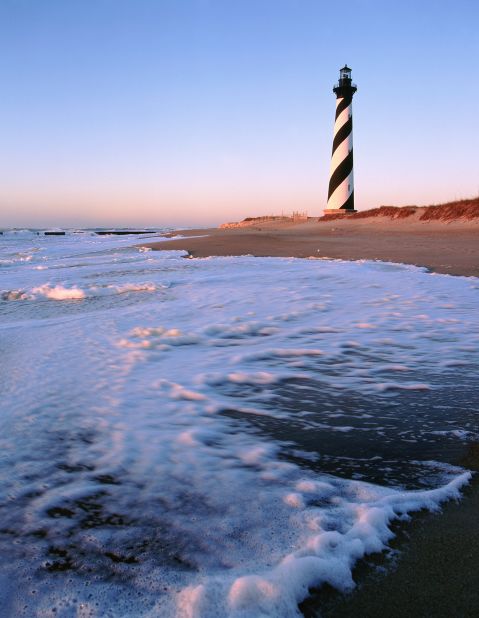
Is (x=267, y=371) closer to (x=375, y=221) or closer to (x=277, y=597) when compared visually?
(x=277, y=597)

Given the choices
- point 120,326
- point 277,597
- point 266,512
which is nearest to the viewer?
point 277,597

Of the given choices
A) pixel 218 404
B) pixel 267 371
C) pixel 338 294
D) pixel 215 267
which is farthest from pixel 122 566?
pixel 215 267

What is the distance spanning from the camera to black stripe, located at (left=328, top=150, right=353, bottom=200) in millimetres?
24656

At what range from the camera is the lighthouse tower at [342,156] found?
24.7 m

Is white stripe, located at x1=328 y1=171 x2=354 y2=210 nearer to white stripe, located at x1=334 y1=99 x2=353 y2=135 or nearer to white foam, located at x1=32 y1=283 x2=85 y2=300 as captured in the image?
white stripe, located at x1=334 y1=99 x2=353 y2=135

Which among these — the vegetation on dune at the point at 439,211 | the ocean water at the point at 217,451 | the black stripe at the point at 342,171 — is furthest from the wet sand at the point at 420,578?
the black stripe at the point at 342,171

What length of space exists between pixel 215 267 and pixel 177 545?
537 cm

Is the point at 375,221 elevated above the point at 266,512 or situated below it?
above

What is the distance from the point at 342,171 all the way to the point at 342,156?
2.60 ft

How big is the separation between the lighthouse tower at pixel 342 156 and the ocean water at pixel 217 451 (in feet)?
75.1

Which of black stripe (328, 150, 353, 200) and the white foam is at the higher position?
black stripe (328, 150, 353, 200)

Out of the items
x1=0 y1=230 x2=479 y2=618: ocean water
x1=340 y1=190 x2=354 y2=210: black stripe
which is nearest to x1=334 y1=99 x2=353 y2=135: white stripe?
x1=340 y1=190 x2=354 y2=210: black stripe

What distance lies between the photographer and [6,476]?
1190 millimetres

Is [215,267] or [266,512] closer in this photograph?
[266,512]
